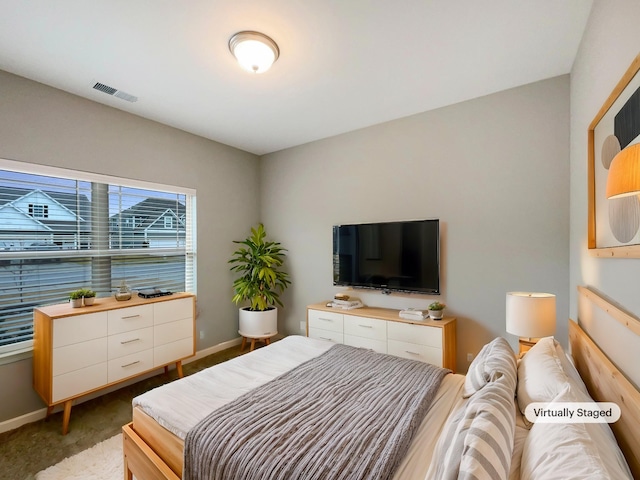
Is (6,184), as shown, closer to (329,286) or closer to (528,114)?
(329,286)

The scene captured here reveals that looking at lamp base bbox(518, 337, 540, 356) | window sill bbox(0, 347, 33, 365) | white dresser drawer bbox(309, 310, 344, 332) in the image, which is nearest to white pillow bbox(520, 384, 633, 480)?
lamp base bbox(518, 337, 540, 356)

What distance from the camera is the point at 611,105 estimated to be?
1326 millimetres

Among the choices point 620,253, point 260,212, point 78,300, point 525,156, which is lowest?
point 78,300

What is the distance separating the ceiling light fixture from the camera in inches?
76.3

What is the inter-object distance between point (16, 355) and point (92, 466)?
3.89ft

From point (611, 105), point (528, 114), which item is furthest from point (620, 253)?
point (528, 114)

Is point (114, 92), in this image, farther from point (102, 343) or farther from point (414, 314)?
point (414, 314)

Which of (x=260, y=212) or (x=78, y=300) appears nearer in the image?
(x=78, y=300)

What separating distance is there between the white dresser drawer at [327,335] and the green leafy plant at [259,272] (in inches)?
32.6

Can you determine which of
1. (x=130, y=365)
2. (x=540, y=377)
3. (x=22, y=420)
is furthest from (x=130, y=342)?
(x=540, y=377)

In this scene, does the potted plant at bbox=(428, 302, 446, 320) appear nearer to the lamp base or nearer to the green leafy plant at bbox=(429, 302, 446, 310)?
the green leafy plant at bbox=(429, 302, 446, 310)

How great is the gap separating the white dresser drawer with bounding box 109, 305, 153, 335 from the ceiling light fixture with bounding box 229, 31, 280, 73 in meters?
2.30

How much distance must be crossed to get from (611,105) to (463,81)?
56.7 inches

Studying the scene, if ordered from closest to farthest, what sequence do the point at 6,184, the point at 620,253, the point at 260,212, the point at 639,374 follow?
the point at 639,374, the point at 620,253, the point at 6,184, the point at 260,212
